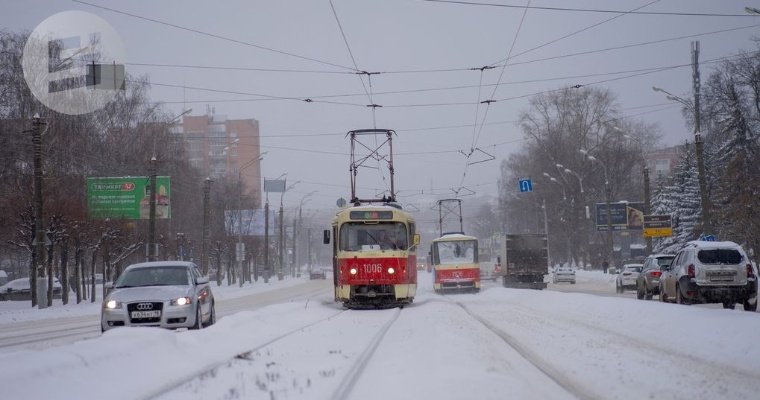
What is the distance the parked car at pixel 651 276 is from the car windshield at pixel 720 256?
6.06 m

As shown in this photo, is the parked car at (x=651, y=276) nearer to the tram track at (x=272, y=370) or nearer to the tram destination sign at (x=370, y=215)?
the tram destination sign at (x=370, y=215)

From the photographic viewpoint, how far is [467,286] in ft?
147

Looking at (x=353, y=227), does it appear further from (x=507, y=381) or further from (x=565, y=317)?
(x=507, y=381)

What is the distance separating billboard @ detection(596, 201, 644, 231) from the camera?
69375 millimetres

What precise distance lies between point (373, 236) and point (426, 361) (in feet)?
52.3

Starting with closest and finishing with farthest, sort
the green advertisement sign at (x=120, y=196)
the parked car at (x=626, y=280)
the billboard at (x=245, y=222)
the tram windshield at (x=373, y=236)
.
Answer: the tram windshield at (x=373, y=236) < the parked car at (x=626, y=280) < the green advertisement sign at (x=120, y=196) < the billboard at (x=245, y=222)

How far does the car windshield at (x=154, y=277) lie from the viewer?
1769 cm

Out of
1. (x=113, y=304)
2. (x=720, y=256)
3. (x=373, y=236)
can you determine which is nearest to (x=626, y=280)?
(x=373, y=236)

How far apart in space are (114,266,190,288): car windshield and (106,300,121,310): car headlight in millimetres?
1126

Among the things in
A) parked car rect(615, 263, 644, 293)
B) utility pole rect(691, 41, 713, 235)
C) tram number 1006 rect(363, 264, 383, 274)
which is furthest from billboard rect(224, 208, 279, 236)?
tram number 1006 rect(363, 264, 383, 274)

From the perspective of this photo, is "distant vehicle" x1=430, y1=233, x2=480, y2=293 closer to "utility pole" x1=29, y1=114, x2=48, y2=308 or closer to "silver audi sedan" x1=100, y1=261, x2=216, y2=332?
"utility pole" x1=29, y1=114, x2=48, y2=308

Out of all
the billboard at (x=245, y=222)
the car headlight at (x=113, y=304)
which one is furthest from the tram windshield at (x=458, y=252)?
the car headlight at (x=113, y=304)

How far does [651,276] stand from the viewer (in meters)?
29.1

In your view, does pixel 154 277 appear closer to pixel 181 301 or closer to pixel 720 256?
pixel 181 301
